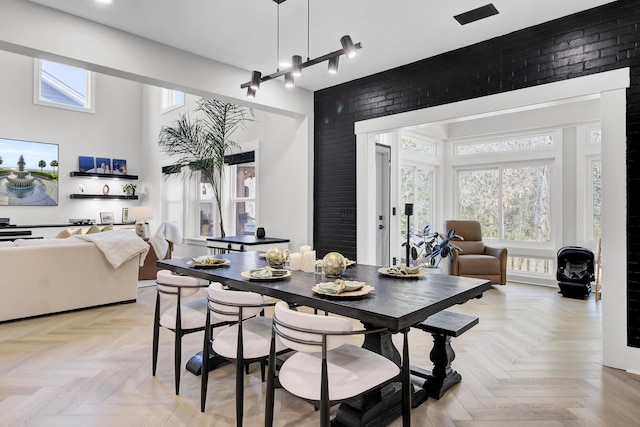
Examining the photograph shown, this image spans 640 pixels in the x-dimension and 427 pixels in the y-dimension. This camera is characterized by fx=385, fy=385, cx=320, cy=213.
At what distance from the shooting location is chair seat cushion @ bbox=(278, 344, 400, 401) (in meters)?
1.60

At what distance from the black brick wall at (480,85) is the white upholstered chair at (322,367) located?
2.36 meters

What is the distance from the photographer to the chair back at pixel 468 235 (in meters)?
6.12

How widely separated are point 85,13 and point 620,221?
14.8 feet

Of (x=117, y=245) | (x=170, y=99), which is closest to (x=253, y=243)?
(x=117, y=245)

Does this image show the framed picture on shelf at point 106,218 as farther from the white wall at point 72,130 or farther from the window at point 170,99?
the window at point 170,99

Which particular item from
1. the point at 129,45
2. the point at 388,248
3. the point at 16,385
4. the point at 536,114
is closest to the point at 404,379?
the point at 16,385

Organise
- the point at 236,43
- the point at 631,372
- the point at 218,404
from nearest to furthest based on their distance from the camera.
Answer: the point at 218,404, the point at 631,372, the point at 236,43

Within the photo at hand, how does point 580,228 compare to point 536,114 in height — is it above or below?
below

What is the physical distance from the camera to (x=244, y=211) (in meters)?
6.80

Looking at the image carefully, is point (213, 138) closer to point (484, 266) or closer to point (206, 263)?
point (206, 263)

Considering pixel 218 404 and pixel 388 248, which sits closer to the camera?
pixel 218 404

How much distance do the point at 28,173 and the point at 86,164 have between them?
3.53 feet

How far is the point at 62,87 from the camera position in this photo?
8234mm

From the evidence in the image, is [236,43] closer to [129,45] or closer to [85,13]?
[129,45]
